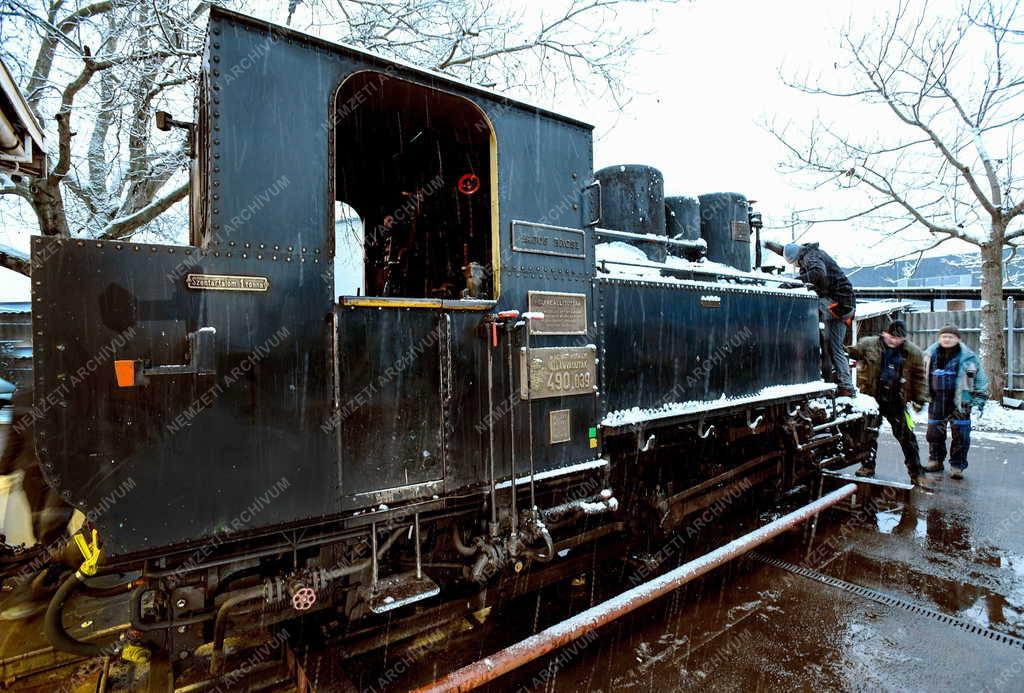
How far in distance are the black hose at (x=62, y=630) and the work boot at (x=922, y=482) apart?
812 cm

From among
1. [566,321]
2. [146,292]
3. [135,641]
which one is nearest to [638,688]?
[566,321]

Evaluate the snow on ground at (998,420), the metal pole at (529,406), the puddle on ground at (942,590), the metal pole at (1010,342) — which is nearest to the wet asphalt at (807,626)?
the puddle on ground at (942,590)

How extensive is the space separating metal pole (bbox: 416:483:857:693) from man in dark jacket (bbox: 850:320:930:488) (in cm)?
386

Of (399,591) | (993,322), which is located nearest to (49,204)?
(399,591)

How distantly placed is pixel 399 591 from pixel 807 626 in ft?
9.02

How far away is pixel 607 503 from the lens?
3.68 m

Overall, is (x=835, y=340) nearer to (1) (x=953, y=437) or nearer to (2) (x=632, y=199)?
(1) (x=953, y=437)

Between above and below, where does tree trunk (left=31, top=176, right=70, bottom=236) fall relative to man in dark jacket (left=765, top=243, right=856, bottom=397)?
above

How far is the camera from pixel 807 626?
3.64 m

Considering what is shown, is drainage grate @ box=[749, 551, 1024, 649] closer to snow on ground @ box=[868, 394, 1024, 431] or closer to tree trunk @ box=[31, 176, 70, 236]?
snow on ground @ box=[868, 394, 1024, 431]

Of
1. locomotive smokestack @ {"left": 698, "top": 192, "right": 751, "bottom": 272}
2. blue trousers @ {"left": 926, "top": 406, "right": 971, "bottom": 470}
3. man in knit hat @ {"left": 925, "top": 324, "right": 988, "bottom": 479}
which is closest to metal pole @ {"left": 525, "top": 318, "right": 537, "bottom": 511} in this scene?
locomotive smokestack @ {"left": 698, "top": 192, "right": 751, "bottom": 272}

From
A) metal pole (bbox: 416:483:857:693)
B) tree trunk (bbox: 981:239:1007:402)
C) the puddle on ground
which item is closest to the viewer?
metal pole (bbox: 416:483:857:693)

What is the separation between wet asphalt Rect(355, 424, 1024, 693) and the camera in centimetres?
310

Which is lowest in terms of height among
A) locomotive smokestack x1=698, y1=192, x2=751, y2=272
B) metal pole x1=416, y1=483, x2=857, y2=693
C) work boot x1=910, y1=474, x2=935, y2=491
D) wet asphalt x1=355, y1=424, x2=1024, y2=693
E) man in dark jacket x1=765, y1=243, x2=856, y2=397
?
wet asphalt x1=355, y1=424, x2=1024, y2=693
